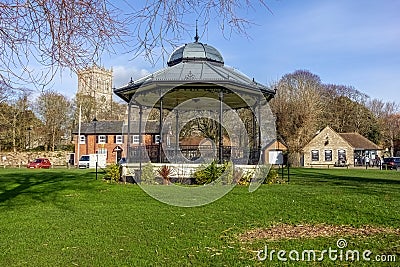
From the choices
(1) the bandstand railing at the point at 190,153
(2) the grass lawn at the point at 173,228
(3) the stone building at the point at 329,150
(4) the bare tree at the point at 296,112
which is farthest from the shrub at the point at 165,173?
(3) the stone building at the point at 329,150

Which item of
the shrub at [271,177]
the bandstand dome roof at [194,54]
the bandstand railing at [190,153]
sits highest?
the bandstand dome roof at [194,54]

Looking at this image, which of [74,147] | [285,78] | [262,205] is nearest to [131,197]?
[262,205]

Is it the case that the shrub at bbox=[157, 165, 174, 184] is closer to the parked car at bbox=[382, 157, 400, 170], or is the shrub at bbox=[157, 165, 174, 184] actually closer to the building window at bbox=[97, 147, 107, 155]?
the parked car at bbox=[382, 157, 400, 170]

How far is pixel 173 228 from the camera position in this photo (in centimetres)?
702

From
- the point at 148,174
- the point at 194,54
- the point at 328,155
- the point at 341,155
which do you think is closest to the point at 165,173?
the point at 148,174

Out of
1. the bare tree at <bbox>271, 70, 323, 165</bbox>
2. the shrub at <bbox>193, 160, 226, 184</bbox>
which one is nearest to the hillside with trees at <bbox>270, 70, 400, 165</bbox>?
the bare tree at <bbox>271, 70, 323, 165</bbox>

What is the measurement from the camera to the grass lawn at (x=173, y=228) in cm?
511

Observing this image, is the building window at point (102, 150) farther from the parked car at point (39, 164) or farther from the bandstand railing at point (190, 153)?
the bandstand railing at point (190, 153)

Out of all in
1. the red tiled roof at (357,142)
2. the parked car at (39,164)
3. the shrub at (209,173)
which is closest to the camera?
the shrub at (209,173)

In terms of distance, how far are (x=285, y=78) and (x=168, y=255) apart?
138ft

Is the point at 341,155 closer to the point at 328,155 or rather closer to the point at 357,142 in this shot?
the point at 328,155

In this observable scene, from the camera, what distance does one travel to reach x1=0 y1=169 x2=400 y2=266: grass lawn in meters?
5.11

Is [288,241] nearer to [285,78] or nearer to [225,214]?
[225,214]

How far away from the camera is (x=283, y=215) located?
8.36 m
